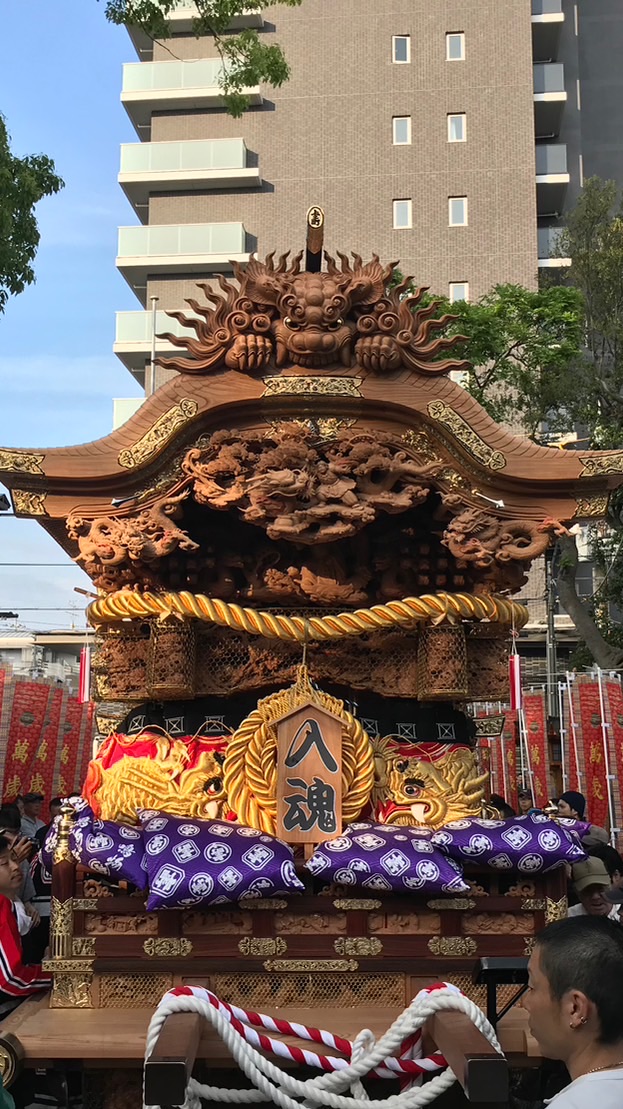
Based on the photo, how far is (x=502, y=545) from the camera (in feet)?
15.8

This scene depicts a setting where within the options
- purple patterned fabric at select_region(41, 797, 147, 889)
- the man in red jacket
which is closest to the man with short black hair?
purple patterned fabric at select_region(41, 797, 147, 889)

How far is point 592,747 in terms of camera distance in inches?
555

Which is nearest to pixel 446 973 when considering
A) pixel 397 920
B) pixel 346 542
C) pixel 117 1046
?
pixel 397 920

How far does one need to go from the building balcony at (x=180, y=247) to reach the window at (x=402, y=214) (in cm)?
367

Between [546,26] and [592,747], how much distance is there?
19343 mm

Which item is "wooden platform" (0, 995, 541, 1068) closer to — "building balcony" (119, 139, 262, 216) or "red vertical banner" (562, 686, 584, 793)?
"red vertical banner" (562, 686, 584, 793)

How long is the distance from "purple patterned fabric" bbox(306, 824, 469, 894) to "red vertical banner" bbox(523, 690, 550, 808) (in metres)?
12.1

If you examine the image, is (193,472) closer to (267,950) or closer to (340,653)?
(340,653)

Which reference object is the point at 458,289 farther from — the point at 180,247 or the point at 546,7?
the point at 546,7

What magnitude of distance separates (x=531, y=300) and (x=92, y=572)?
12.0 metres

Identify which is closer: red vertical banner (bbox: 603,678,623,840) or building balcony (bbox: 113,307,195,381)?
red vertical banner (bbox: 603,678,623,840)

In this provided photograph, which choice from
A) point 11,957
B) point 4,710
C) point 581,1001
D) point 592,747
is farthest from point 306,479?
point 592,747

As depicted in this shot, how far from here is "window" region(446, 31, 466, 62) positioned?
2530cm

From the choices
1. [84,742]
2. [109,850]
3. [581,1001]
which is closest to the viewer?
[581,1001]
